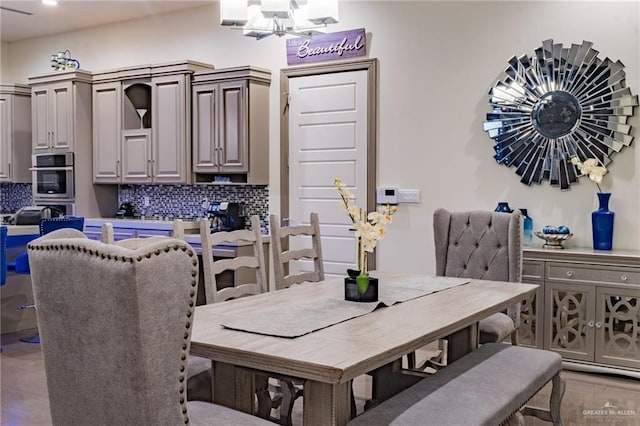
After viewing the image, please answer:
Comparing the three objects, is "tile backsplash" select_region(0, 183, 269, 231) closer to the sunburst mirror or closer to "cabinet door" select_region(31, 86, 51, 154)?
"cabinet door" select_region(31, 86, 51, 154)

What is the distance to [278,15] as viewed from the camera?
322cm

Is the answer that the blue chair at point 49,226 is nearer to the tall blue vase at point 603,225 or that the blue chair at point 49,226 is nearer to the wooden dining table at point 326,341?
the wooden dining table at point 326,341

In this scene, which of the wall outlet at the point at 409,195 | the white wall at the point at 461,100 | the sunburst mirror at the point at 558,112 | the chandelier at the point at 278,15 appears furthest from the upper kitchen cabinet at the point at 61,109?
the sunburst mirror at the point at 558,112

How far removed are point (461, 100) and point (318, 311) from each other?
303cm

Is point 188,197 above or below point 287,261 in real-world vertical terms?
above

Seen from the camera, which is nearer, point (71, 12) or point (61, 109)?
point (71, 12)

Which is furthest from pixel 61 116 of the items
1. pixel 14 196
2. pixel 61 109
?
pixel 14 196

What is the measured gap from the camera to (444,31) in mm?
4984

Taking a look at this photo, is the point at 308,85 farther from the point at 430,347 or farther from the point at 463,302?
the point at 463,302

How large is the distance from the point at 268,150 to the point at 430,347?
235 cm

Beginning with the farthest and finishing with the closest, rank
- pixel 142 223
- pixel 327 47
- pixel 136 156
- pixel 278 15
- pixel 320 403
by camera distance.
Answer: pixel 136 156 < pixel 142 223 < pixel 327 47 < pixel 278 15 < pixel 320 403

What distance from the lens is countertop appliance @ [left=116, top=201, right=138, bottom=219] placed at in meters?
6.77

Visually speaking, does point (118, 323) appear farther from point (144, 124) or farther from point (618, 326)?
point (144, 124)

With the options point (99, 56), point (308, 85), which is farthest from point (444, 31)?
point (99, 56)
